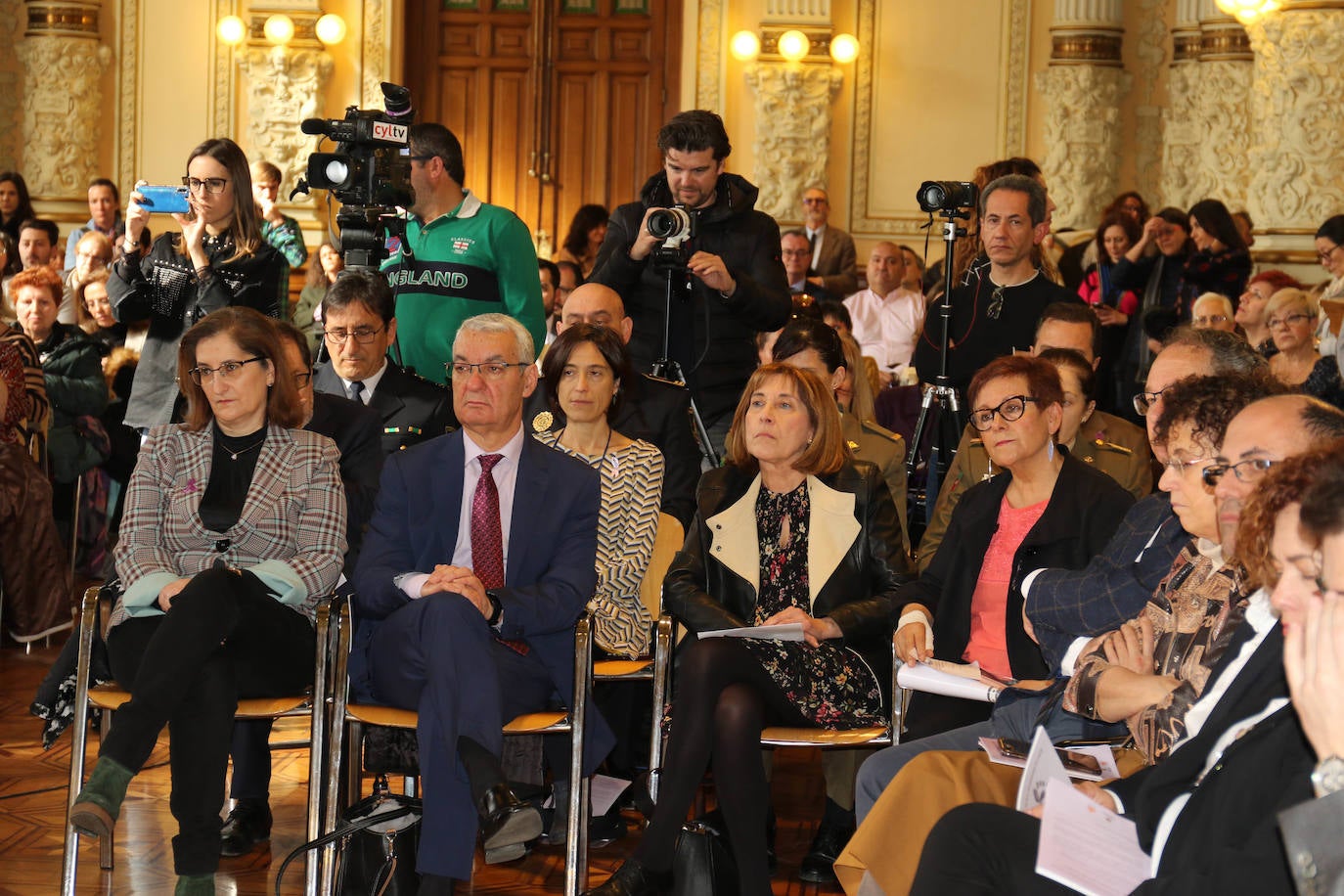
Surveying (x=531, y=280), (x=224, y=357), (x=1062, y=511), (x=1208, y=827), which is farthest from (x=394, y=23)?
(x=1208, y=827)

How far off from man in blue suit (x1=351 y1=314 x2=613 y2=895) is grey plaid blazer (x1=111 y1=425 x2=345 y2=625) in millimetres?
112

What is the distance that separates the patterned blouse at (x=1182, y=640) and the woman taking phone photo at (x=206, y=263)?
9.86 ft

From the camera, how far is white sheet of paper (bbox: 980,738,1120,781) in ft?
9.16

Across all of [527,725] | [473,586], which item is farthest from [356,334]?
[527,725]

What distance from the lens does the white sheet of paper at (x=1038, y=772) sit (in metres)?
2.51

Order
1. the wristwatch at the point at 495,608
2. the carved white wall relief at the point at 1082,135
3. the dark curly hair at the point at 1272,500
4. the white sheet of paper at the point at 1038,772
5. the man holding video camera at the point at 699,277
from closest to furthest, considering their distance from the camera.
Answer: the dark curly hair at the point at 1272,500
the white sheet of paper at the point at 1038,772
the wristwatch at the point at 495,608
the man holding video camera at the point at 699,277
the carved white wall relief at the point at 1082,135

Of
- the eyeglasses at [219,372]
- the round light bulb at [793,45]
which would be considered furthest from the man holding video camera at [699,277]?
the round light bulb at [793,45]

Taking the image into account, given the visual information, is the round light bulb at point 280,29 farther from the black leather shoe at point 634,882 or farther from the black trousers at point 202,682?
the black leather shoe at point 634,882

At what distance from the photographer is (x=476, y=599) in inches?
133

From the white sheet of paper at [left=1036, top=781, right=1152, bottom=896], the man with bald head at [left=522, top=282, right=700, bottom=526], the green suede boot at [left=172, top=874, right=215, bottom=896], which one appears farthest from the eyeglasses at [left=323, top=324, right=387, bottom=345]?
the white sheet of paper at [left=1036, top=781, right=1152, bottom=896]

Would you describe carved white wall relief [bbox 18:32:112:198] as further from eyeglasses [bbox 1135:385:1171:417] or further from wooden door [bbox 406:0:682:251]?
eyeglasses [bbox 1135:385:1171:417]

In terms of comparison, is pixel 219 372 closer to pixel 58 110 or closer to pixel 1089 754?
pixel 1089 754

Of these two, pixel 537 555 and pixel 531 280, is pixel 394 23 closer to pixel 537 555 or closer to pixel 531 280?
pixel 531 280

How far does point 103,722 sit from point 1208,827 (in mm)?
2643
